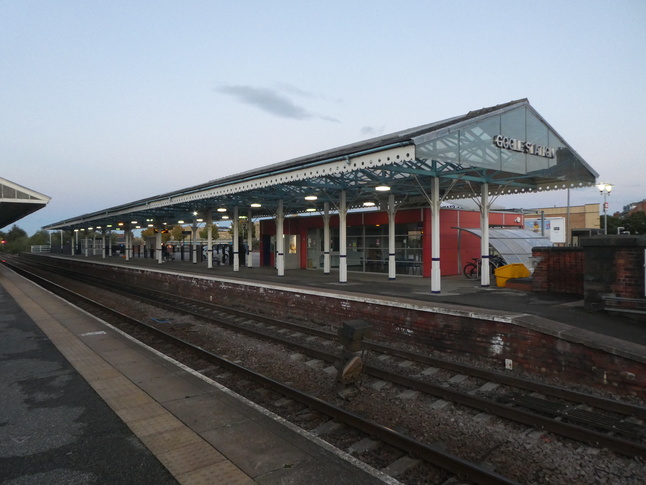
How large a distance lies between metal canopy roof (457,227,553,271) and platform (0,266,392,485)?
14.7 m

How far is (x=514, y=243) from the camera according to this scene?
18891 mm

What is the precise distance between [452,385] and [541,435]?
1.96 metres

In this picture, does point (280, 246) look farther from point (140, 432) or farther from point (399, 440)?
point (399, 440)

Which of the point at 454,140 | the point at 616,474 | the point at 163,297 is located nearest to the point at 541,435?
the point at 616,474

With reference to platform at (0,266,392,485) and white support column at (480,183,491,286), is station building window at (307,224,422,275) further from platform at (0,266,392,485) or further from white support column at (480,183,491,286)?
platform at (0,266,392,485)

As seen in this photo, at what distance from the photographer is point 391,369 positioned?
8180 millimetres

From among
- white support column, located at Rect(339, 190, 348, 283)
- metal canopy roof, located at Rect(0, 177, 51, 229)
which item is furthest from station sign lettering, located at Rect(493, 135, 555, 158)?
metal canopy roof, located at Rect(0, 177, 51, 229)

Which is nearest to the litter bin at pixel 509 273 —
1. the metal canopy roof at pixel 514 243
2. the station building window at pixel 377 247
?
the metal canopy roof at pixel 514 243

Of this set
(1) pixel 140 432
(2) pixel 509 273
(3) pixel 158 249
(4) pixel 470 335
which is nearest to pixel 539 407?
(4) pixel 470 335

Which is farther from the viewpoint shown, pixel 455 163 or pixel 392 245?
pixel 392 245

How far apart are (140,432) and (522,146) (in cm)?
1380

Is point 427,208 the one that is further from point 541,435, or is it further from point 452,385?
point 541,435

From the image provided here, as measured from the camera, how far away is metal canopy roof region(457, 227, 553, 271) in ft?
58.4

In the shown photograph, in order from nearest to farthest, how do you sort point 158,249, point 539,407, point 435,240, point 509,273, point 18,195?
1. point 539,407
2. point 435,240
3. point 509,273
4. point 18,195
5. point 158,249
